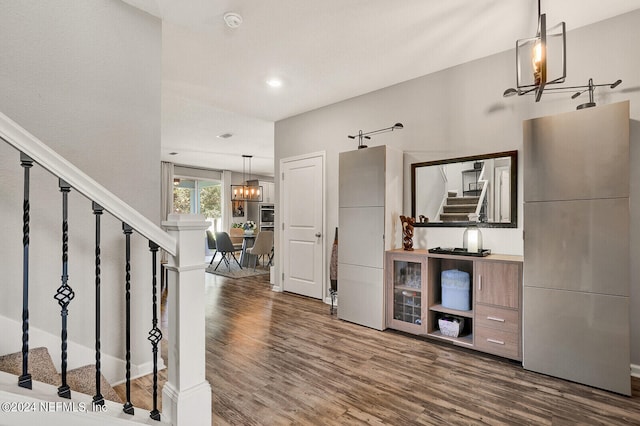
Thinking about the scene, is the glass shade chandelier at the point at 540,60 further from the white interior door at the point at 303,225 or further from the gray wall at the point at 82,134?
the white interior door at the point at 303,225

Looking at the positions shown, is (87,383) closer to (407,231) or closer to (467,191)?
(407,231)

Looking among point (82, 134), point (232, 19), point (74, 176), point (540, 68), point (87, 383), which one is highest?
point (232, 19)

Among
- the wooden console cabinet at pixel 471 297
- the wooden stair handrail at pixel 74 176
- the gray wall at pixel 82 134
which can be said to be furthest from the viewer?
the wooden console cabinet at pixel 471 297

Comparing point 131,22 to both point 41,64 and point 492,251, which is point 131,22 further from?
point 492,251

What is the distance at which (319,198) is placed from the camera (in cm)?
444

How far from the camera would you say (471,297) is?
114 inches

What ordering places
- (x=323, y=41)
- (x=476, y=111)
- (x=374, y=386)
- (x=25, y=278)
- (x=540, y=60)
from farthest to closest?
1. (x=476, y=111)
2. (x=323, y=41)
3. (x=374, y=386)
4. (x=540, y=60)
5. (x=25, y=278)

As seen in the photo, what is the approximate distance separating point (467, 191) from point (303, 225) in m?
2.33

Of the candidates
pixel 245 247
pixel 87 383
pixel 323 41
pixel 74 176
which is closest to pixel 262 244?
pixel 245 247

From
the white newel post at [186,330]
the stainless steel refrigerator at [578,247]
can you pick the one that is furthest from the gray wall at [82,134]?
the stainless steel refrigerator at [578,247]

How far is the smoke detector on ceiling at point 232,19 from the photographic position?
2369 mm

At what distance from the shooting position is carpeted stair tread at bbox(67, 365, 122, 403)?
5.25 ft

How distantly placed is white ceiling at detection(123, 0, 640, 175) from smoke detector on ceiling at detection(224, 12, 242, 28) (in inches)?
1.9

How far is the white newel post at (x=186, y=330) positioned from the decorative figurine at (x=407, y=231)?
2333 millimetres
